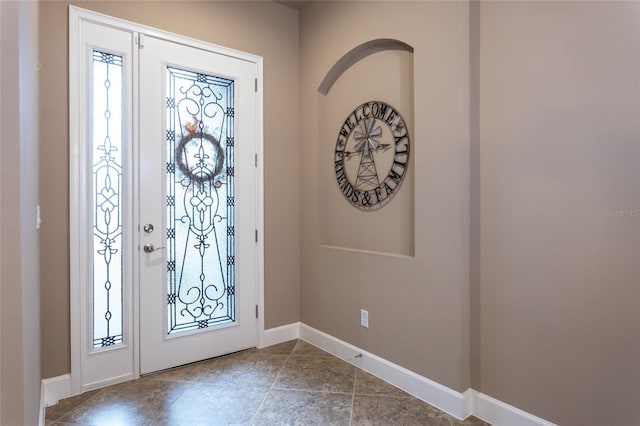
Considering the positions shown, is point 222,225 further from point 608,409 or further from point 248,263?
point 608,409

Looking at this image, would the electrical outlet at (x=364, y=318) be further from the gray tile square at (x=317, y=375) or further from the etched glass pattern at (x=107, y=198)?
the etched glass pattern at (x=107, y=198)

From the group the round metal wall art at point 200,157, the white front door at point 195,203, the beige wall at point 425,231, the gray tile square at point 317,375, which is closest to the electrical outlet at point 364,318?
the beige wall at point 425,231

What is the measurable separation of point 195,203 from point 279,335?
140 cm

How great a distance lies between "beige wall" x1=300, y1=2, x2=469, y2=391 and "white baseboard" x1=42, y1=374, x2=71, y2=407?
1.90m

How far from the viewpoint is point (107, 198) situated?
2.43 m

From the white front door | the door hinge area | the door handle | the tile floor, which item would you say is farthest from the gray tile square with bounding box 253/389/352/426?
the door hinge area

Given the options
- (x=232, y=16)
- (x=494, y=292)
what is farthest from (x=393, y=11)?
(x=494, y=292)

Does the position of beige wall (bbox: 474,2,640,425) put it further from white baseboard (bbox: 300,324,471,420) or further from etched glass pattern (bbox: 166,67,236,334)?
etched glass pattern (bbox: 166,67,236,334)

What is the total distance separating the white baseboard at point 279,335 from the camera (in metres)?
3.10

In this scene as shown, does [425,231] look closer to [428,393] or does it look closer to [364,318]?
[364,318]

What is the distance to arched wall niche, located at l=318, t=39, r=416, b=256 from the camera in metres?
2.46

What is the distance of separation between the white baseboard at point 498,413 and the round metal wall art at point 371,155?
1.37m

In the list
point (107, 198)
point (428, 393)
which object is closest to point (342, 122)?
point (107, 198)

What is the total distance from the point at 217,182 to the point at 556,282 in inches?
93.9
